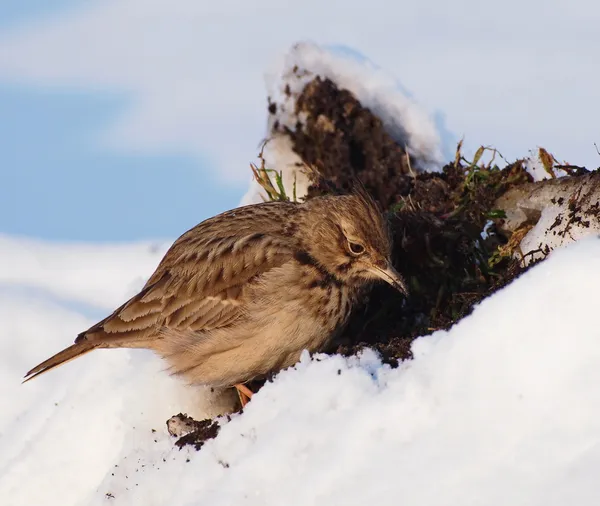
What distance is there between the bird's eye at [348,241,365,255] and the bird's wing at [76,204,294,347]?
41 cm

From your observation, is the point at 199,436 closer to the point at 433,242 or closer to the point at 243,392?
the point at 243,392

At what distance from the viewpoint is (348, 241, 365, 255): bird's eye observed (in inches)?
262

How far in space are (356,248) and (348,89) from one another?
129 inches

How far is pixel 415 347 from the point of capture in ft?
14.3

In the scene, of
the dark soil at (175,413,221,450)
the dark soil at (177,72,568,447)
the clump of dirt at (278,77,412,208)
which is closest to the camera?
the dark soil at (175,413,221,450)

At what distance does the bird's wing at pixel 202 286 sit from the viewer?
669cm

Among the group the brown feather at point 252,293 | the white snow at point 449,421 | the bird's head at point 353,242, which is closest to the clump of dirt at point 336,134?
the brown feather at point 252,293

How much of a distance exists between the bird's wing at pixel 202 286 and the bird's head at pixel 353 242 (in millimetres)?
222

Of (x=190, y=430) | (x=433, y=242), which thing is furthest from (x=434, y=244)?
(x=190, y=430)

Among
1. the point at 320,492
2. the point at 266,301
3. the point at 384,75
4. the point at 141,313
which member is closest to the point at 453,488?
the point at 320,492

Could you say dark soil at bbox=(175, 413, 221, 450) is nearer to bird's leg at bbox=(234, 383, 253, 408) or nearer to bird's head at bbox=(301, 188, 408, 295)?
bird's leg at bbox=(234, 383, 253, 408)

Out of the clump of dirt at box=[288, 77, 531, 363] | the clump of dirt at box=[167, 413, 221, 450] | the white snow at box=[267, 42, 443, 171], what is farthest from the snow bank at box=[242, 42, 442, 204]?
the clump of dirt at box=[167, 413, 221, 450]

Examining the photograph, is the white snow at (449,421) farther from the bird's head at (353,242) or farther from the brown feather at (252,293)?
the bird's head at (353,242)

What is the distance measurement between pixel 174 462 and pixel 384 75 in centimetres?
551
